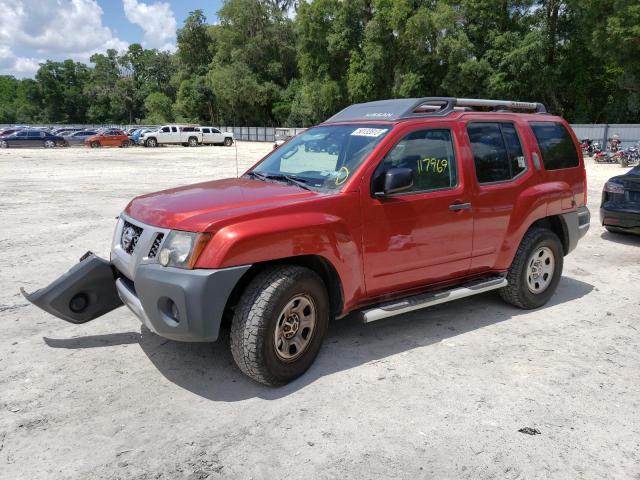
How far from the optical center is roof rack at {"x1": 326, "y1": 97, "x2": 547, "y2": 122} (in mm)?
4461

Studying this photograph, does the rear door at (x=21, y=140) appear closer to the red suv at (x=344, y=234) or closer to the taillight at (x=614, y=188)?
the red suv at (x=344, y=234)

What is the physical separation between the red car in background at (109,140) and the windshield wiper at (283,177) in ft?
126

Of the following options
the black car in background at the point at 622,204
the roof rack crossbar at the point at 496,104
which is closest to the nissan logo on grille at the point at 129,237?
the roof rack crossbar at the point at 496,104

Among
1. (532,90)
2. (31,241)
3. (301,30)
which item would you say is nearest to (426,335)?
(31,241)

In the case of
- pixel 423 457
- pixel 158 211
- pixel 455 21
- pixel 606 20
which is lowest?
pixel 423 457

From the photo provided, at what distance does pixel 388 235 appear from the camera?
159 inches

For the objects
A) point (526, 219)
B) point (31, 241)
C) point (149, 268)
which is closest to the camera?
point (149, 268)

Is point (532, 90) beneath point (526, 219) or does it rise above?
above

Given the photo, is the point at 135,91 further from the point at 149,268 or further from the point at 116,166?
the point at 149,268

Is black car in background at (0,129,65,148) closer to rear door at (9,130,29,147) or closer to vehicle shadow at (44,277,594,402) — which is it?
rear door at (9,130,29,147)

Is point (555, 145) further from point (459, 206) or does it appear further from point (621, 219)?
point (621, 219)

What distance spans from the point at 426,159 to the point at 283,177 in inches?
47.6

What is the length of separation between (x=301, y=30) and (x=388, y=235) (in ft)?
156

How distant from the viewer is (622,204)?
7.98 meters
